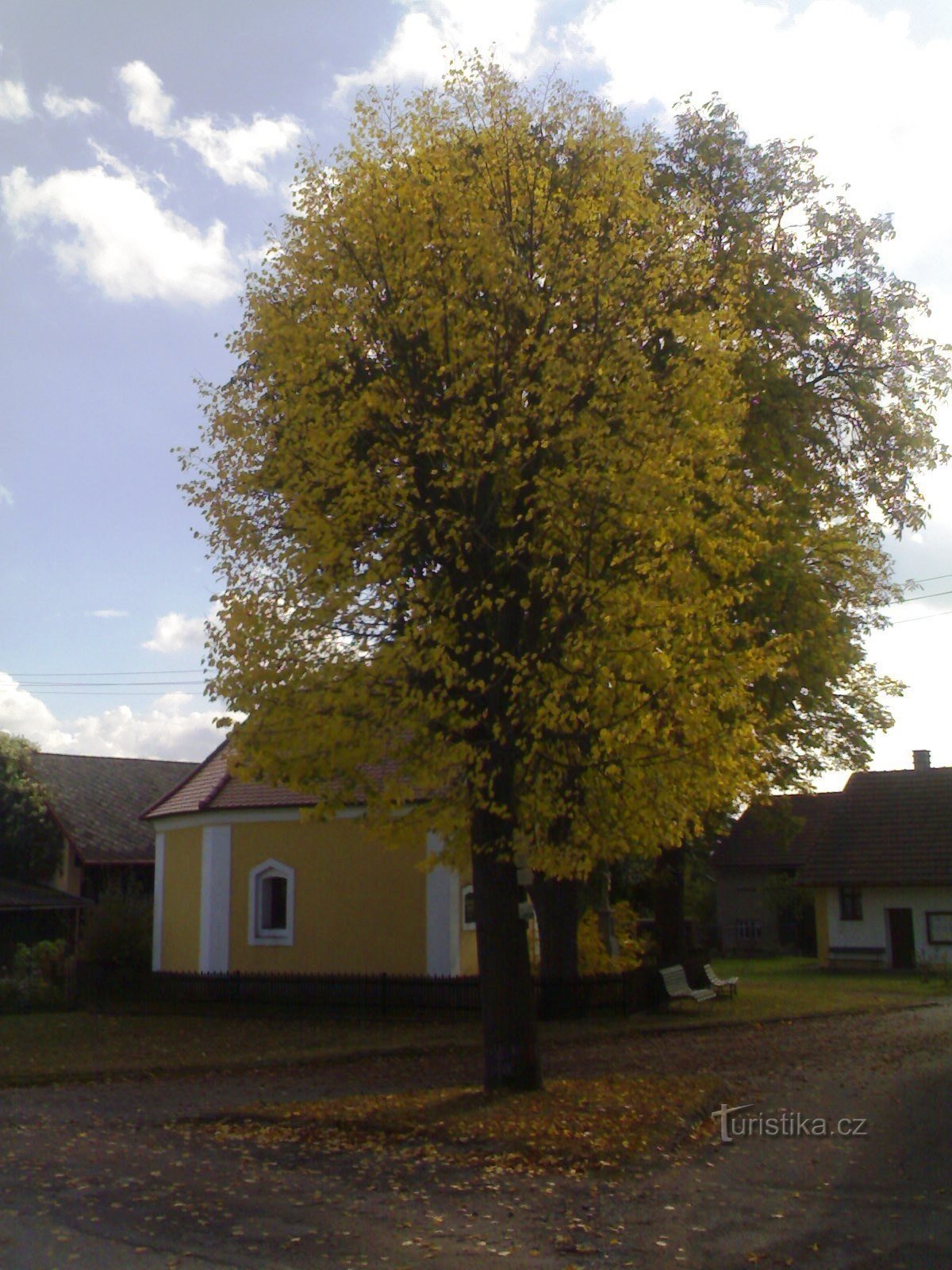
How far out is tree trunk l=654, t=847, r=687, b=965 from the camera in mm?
25531

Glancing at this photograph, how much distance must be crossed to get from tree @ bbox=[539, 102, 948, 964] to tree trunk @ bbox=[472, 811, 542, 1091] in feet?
21.5

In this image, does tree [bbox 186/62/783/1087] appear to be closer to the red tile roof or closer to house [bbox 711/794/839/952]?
the red tile roof

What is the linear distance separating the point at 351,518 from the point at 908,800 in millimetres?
32820

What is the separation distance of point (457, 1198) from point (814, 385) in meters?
15.1

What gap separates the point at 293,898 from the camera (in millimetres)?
25625

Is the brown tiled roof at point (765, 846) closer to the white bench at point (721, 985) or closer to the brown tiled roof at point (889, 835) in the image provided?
the brown tiled roof at point (889, 835)

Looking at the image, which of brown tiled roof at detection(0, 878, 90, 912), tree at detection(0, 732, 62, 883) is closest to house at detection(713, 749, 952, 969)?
brown tiled roof at detection(0, 878, 90, 912)

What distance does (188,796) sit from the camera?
2839 cm

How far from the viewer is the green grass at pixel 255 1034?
16.7 meters

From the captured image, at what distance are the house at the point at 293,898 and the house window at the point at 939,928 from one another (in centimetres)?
1875

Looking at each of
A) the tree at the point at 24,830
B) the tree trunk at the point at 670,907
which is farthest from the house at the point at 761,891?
the tree at the point at 24,830

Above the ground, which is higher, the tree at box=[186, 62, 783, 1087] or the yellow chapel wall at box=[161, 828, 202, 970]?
the tree at box=[186, 62, 783, 1087]

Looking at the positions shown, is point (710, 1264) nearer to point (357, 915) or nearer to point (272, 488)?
point (272, 488)

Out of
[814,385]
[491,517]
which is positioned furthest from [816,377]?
[491,517]
